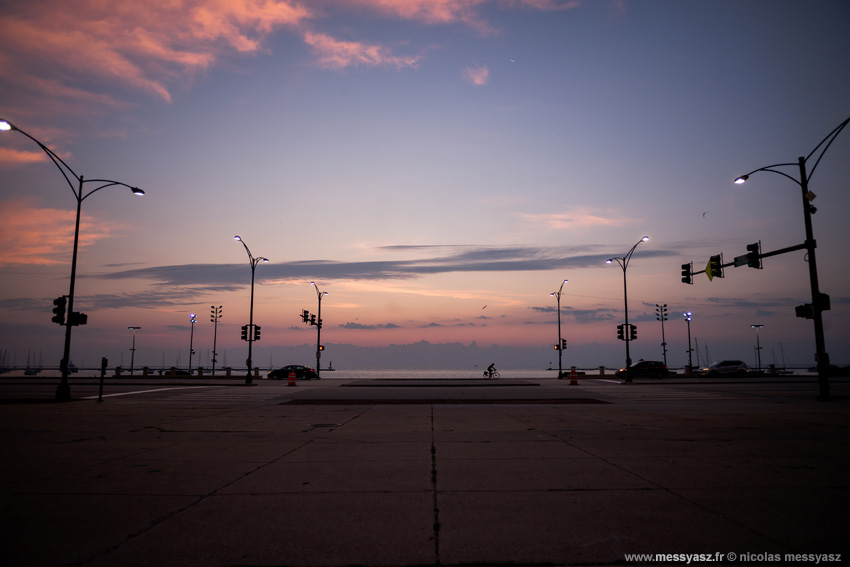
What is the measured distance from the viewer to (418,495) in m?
6.36

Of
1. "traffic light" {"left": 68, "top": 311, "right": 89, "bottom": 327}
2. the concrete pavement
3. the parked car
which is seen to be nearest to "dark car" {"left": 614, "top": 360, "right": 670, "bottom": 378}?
the parked car

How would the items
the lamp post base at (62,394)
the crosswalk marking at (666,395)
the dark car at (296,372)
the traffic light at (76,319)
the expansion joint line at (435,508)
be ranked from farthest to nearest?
the dark car at (296,372) < the crosswalk marking at (666,395) < the traffic light at (76,319) < the lamp post base at (62,394) < the expansion joint line at (435,508)

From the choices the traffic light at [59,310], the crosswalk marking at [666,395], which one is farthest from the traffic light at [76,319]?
the crosswalk marking at [666,395]

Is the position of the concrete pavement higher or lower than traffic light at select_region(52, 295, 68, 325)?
lower

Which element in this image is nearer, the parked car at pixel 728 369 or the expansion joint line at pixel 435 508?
the expansion joint line at pixel 435 508

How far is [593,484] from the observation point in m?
6.82

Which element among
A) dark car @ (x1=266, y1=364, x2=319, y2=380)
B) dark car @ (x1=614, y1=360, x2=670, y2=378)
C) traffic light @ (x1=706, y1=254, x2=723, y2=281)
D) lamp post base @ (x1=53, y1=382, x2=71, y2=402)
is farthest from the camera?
dark car @ (x1=266, y1=364, x2=319, y2=380)

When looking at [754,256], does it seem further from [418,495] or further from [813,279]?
[418,495]

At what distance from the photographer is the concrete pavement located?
178 inches

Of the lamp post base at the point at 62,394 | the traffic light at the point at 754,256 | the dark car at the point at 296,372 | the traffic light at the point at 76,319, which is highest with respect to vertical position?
the traffic light at the point at 754,256

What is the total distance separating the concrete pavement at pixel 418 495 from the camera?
452cm

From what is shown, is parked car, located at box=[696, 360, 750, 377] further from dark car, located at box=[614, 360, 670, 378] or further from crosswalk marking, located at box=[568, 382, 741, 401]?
crosswalk marking, located at box=[568, 382, 741, 401]

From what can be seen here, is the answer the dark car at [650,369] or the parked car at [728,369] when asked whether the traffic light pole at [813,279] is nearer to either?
the dark car at [650,369]

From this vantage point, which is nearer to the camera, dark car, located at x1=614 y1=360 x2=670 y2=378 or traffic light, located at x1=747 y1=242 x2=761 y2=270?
traffic light, located at x1=747 y1=242 x2=761 y2=270
